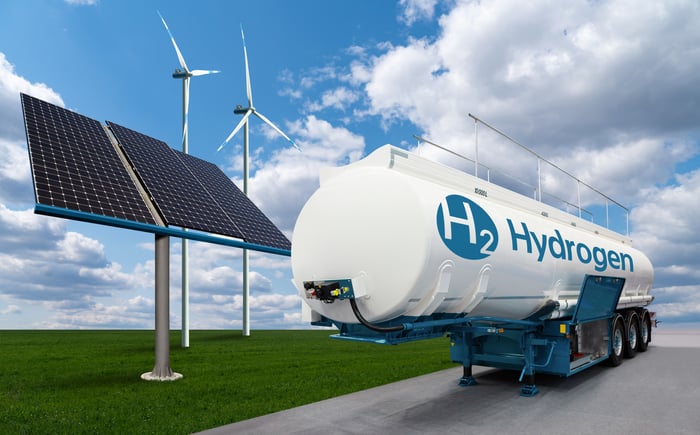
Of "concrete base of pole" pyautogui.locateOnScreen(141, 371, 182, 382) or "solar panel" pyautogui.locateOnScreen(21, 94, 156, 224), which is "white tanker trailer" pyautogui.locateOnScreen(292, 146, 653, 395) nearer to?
"solar panel" pyautogui.locateOnScreen(21, 94, 156, 224)

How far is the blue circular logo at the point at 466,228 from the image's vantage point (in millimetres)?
7039

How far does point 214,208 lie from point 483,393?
8.47 metres

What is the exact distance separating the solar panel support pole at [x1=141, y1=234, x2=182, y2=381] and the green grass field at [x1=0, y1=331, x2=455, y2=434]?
435 millimetres

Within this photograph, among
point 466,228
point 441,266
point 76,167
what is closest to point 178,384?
point 76,167

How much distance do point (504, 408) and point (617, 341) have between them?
6512 millimetres

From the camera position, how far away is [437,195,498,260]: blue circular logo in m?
7.04

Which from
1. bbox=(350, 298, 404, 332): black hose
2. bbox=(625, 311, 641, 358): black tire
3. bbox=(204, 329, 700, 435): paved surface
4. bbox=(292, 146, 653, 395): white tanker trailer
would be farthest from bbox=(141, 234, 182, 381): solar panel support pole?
bbox=(625, 311, 641, 358): black tire

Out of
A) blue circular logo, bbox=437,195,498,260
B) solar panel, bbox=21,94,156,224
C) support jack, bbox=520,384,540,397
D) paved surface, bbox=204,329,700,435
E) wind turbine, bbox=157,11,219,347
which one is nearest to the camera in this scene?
blue circular logo, bbox=437,195,498,260

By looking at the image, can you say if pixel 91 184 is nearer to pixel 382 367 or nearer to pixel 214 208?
pixel 214 208

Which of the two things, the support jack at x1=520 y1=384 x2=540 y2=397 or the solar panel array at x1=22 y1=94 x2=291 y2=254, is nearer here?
the support jack at x1=520 y1=384 x2=540 y2=397

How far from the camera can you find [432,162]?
8.04 m

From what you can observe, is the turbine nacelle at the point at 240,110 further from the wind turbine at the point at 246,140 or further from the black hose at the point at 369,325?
the black hose at the point at 369,325

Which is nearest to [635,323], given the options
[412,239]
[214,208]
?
[412,239]

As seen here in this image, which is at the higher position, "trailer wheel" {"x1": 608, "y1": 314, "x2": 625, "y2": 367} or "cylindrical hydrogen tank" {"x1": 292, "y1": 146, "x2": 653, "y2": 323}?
"cylindrical hydrogen tank" {"x1": 292, "y1": 146, "x2": 653, "y2": 323}
